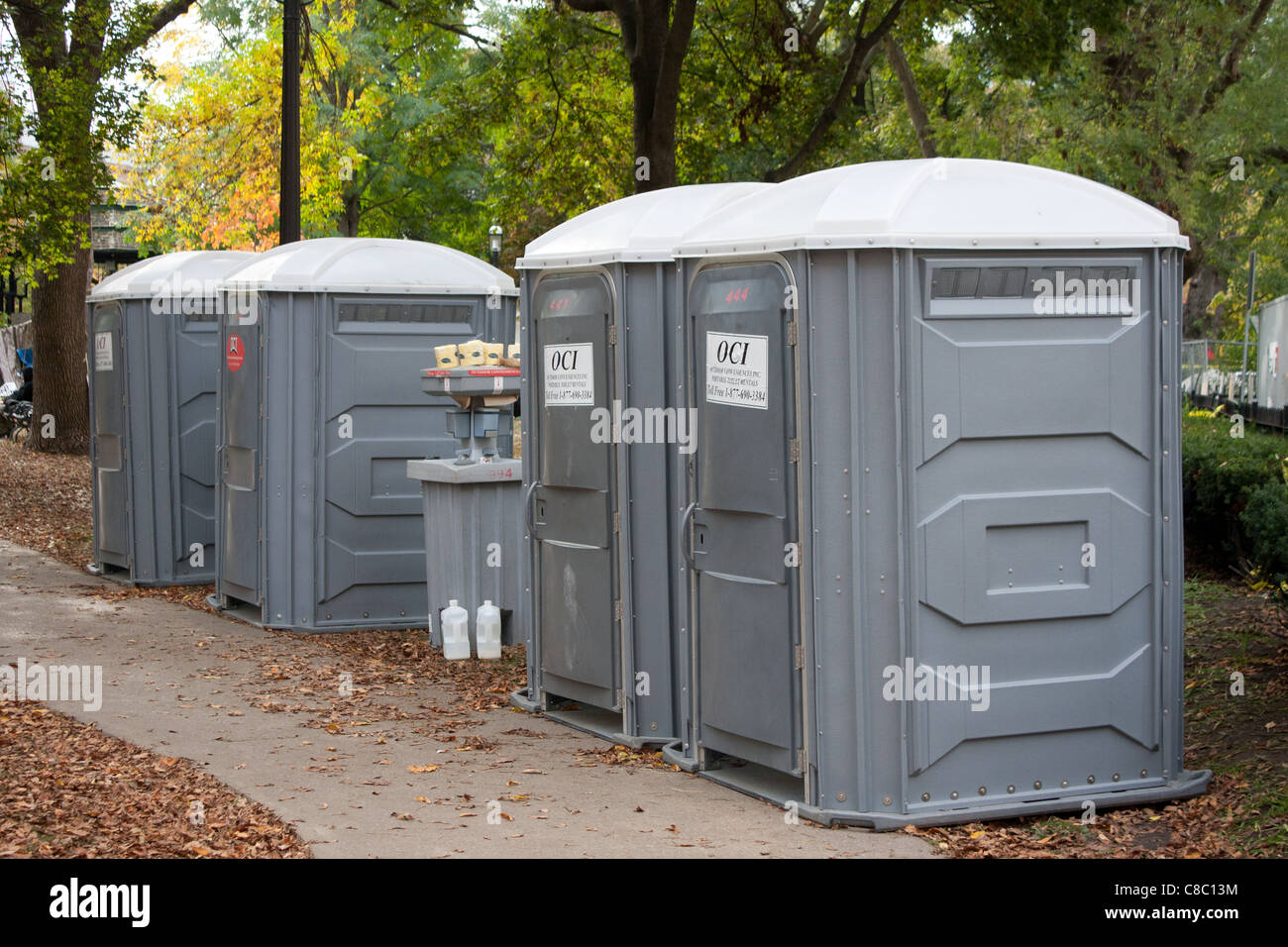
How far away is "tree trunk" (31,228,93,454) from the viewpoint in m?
20.7

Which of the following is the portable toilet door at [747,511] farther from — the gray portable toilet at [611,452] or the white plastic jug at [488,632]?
the white plastic jug at [488,632]

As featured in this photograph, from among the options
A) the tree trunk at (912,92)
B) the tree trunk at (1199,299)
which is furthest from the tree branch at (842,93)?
the tree trunk at (1199,299)

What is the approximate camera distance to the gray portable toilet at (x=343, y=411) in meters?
9.91

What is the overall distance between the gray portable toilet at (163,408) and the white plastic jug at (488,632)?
3722mm

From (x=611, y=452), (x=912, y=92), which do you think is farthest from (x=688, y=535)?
(x=912, y=92)

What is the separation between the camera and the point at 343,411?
10016 millimetres

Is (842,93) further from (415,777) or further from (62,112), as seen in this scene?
(415,777)

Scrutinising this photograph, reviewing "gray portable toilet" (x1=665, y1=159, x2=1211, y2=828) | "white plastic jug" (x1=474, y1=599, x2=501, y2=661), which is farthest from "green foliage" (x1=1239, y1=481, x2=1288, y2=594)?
"white plastic jug" (x1=474, y1=599, x2=501, y2=661)

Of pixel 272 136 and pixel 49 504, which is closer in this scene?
pixel 49 504

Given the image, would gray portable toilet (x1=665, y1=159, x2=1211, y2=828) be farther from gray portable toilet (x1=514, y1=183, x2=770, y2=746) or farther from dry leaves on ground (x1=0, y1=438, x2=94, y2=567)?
dry leaves on ground (x1=0, y1=438, x2=94, y2=567)

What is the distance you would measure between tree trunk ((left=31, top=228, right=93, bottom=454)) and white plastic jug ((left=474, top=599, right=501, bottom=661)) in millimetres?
13406

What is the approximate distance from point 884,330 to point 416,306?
17.1 feet

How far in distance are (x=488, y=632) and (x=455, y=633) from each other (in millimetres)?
207
